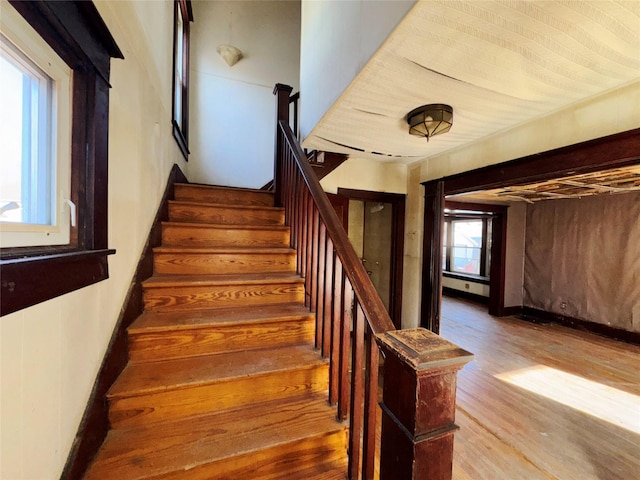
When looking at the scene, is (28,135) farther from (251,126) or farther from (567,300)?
(567,300)

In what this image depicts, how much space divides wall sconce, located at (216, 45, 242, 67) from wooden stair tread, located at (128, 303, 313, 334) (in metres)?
3.49

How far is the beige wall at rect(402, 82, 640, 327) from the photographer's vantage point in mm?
1497

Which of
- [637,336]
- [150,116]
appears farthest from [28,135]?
[637,336]

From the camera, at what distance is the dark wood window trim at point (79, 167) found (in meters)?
0.58

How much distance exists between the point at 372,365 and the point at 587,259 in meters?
5.04

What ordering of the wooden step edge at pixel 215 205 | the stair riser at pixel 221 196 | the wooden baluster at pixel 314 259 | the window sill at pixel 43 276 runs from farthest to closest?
the stair riser at pixel 221 196 → the wooden step edge at pixel 215 205 → the wooden baluster at pixel 314 259 → the window sill at pixel 43 276

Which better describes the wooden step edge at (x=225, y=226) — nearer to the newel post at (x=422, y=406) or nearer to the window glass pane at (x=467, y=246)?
the newel post at (x=422, y=406)

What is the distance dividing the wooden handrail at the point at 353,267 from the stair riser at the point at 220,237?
66 centimetres

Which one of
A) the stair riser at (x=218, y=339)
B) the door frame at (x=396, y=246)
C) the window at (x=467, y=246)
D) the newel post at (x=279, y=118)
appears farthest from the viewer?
the window at (x=467, y=246)

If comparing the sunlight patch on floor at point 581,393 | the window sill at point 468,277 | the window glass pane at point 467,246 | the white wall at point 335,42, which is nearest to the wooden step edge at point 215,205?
the white wall at point 335,42

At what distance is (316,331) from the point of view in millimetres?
1502

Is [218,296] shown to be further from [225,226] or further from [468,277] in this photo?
[468,277]

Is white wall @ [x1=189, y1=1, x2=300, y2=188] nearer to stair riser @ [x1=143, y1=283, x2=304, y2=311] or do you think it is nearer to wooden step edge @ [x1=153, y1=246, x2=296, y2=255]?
wooden step edge @ [x1=153, y1=246, x2=296, y2=255]

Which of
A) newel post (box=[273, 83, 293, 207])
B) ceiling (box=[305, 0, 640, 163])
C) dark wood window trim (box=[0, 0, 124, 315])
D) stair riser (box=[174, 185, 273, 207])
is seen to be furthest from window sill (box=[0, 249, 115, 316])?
newel post (box=[273, 83, 293, 207])
